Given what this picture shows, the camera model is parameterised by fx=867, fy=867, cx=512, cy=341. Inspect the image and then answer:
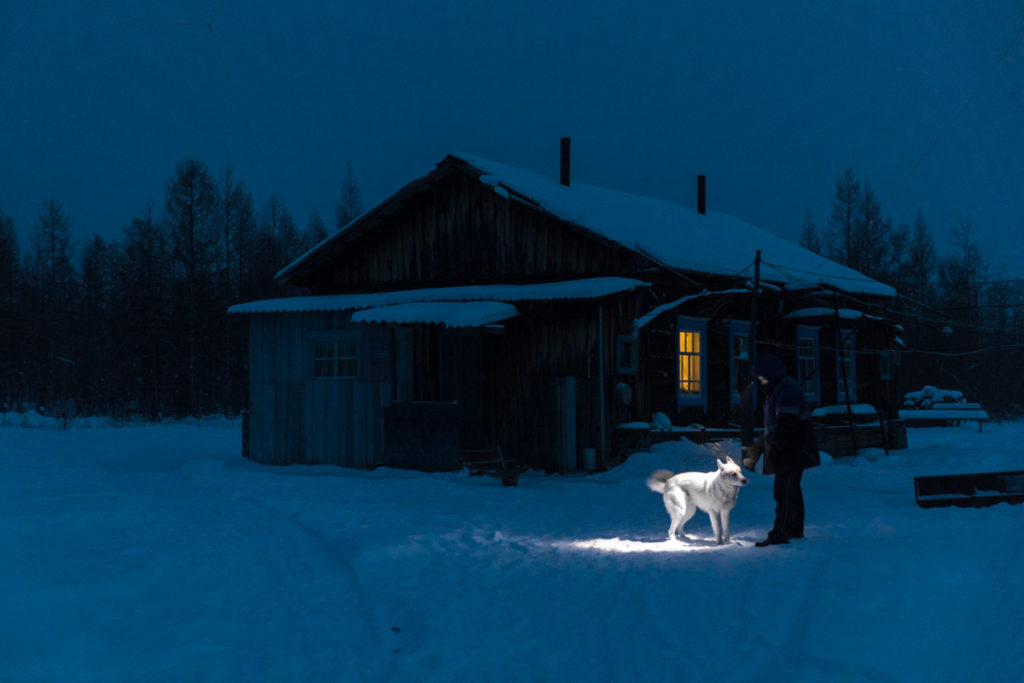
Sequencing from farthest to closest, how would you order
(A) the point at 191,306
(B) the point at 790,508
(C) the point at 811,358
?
(A) the point at 191,306, (C) the point at 811,358, (B) the point at 790,508

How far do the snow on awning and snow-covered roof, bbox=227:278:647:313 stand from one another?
0.39m

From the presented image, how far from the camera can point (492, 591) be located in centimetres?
706

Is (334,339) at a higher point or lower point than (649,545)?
higher

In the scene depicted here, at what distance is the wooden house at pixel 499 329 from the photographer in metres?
16.8

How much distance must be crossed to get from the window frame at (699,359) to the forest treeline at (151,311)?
80.4 ft

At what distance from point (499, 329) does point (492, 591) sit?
10210 millimetres

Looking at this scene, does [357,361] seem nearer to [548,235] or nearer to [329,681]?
[548,235]

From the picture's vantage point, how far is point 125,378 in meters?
42.9

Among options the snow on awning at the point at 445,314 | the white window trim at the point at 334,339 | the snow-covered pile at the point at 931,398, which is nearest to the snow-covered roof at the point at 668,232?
the white window trim at the point at 334,339

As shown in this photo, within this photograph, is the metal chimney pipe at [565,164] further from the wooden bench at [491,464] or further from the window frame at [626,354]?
the wooden bench at [491,464]

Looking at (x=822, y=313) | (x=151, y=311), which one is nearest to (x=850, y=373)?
(x=822, y=313)

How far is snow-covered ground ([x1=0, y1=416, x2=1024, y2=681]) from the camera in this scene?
5.15 meters

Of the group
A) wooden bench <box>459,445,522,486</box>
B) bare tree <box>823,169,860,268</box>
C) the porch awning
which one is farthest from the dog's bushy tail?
bare tree <box>823,169,860,268</box>

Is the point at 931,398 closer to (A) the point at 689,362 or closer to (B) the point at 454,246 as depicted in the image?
(A) the point at 689,362
